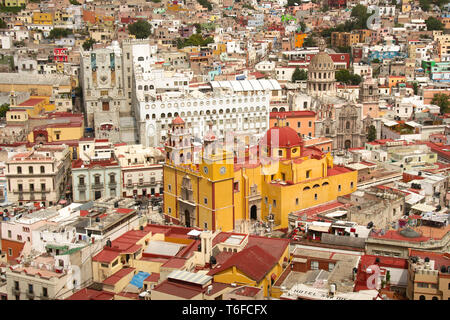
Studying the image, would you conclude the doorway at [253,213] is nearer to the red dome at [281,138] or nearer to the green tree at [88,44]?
the red dome at [281,138]

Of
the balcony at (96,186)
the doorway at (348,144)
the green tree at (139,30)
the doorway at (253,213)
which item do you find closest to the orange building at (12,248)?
the balcony at (96,186)

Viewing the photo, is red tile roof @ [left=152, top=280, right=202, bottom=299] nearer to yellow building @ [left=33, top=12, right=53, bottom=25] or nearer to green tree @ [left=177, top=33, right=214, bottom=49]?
green tree @ [left=177, top=33, right=214, bottom=49]

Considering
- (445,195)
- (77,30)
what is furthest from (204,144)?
(77,30)

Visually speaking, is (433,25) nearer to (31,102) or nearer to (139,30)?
(139,30)

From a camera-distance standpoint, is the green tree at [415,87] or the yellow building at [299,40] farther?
the yellow building at [299,40]

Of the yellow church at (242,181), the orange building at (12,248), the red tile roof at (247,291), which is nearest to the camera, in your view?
the red tile roof at (247,291)

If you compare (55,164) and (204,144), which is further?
(55,164)

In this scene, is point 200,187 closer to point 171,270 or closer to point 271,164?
point 271,164
